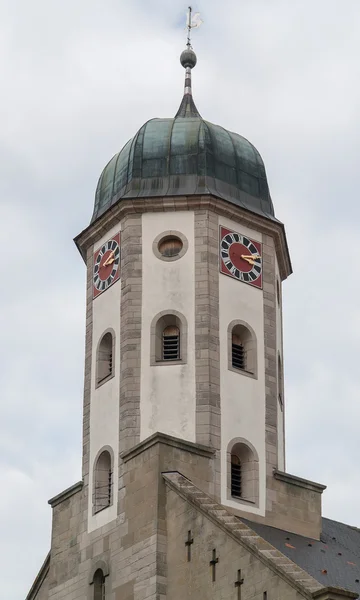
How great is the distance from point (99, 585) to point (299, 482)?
6.79 m

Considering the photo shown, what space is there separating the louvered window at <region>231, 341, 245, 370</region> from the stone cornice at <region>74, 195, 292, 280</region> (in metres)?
4.08

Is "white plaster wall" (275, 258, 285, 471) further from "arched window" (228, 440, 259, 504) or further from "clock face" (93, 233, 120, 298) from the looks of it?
"clock face" (93, 233, 120, 298)

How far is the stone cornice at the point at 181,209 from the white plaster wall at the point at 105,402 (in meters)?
0.52

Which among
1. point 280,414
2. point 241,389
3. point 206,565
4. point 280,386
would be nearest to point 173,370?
point 241,389

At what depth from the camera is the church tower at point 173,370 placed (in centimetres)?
4316

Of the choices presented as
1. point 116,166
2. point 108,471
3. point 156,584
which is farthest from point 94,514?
point 116,166

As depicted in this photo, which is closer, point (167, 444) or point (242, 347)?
point (167, 444)

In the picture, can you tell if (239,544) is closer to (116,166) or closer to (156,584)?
(156,584)

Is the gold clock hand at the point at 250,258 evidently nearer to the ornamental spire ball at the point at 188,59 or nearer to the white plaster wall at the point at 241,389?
the white plaster wall at the point at 241,389

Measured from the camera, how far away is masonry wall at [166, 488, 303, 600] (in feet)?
123

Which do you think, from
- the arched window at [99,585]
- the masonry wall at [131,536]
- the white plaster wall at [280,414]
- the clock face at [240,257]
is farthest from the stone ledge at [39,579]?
the clock face at [240,257]

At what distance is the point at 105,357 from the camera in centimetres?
4775

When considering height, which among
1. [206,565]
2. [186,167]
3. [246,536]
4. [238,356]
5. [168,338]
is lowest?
[206,565]

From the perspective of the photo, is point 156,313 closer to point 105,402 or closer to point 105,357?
point 105,357
